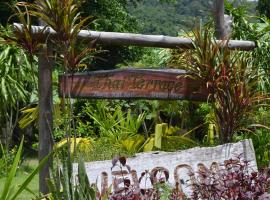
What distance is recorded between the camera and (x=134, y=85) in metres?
5.37

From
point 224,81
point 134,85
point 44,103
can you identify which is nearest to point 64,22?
point 44,103

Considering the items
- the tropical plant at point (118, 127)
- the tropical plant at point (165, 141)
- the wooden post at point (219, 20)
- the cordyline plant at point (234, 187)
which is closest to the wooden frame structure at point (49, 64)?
the wooden post at point (219, 20)

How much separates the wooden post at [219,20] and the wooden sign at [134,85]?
925mm

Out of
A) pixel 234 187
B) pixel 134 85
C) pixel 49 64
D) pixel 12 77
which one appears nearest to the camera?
pixel 234 187

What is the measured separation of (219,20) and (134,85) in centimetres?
150

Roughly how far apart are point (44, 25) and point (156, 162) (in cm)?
135

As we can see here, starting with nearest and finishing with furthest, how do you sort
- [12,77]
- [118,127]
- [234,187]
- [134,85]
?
[234,187] → [134,85] → [118,127] → [12,77]

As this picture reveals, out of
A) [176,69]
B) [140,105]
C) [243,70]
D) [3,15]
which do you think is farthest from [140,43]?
[3,15]

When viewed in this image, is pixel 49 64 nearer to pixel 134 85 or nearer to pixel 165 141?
pixel 134 85

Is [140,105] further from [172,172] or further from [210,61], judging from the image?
[172,172]

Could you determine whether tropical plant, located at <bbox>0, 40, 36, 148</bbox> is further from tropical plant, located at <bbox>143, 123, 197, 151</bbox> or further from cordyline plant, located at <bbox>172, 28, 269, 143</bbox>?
cordyline plant, located at <bbox>172, 28, 269, 143</bbox>

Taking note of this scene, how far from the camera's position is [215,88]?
560cm

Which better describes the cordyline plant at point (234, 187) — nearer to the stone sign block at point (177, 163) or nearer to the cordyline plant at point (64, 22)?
the stone sign block at point (177, 163)

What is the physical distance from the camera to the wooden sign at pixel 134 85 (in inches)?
201
